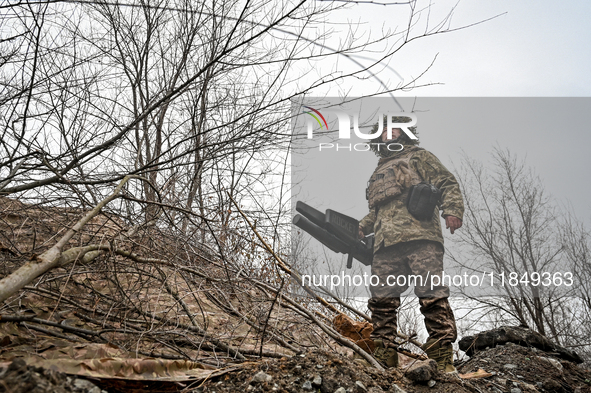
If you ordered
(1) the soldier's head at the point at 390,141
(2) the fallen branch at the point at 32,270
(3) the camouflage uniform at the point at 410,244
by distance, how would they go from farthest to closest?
1. (1) the soldier's head at the point at 390,141
2. (3) the camouflage uniform at the point at 410,244
3. (2) the fallen branch at the point at 32,270

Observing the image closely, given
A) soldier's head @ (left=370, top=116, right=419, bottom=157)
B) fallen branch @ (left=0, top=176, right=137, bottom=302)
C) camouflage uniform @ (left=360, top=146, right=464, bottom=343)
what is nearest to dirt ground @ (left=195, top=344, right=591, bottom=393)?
camouflage uniform @ (left=360, top=146, right=464, bottom=343)

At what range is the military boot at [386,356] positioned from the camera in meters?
3.17

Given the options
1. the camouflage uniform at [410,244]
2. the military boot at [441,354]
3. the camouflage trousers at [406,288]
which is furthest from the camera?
A: the camouflage uniform at [410,244]

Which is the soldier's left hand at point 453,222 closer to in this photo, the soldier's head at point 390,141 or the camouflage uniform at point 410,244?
the camouflage uniform at point 410,244

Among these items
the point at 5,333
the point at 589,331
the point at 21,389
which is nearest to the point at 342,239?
the point at 5,333

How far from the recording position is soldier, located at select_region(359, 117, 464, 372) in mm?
3178

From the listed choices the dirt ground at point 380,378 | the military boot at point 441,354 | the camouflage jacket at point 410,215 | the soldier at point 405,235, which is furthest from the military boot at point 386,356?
the camouflage jacket at point 410,215

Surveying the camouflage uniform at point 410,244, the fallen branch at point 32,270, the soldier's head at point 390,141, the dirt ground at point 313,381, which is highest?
the soldier's head at point 390,141

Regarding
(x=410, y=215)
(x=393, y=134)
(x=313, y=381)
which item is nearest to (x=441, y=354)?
(x=410, y=215)

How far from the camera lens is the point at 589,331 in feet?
22.4

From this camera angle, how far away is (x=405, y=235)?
3859 millimetres

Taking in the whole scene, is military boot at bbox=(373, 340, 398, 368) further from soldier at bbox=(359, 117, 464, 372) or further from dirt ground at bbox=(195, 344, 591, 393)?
dirt ground at bbox=(195, 344, 591, 393)

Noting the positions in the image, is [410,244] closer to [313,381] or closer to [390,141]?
[390,141]

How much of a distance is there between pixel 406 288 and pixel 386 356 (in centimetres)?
82
